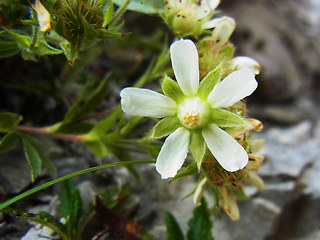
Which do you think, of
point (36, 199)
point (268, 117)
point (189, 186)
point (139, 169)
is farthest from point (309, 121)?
point (36, 199)

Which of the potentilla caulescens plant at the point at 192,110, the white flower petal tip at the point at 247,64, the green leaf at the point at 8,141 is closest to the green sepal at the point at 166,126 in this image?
the potentilla caulescens plant at the point at 192,110

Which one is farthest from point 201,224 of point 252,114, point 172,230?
point 252,114

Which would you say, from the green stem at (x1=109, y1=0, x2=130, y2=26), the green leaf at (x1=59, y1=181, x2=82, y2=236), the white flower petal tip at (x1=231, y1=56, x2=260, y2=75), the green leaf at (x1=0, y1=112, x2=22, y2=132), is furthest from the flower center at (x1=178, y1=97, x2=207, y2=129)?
the green leaf at (x1=0, y1=112, x2=22, y2=132)

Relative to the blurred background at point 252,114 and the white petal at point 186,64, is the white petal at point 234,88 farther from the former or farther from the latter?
the blurred background at point 252,114

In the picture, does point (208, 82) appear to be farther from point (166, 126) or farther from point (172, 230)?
point (172, 230)

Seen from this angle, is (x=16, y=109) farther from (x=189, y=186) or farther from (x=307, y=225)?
(x=307, y=225)

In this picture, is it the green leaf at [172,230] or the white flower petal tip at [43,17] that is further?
the green leaf at [172,230]

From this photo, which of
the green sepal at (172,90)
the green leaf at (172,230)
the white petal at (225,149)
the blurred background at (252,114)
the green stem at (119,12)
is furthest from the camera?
the blurred background at (252,114)
